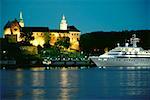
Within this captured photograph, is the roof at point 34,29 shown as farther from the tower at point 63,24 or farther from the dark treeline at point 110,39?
the dark treeline at point 110,39

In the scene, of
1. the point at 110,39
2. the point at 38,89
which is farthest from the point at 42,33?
the point at 38,89

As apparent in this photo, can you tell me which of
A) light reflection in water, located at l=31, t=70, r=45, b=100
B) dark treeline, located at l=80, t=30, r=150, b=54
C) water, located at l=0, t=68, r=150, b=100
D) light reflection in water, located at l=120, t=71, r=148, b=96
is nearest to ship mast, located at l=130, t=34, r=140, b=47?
dark treeline, located at l=80, t=30, r=150, b=54

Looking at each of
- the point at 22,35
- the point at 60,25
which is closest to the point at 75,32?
the point at 60,25

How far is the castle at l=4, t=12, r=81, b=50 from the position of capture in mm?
35219

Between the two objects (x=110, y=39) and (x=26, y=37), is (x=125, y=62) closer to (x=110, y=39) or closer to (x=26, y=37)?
(x=110, y=39)

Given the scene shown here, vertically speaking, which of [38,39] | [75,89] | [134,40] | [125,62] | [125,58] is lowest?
[75,89]

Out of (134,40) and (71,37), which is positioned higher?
(71,37)

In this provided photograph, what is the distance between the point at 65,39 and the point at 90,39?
18.0 feet

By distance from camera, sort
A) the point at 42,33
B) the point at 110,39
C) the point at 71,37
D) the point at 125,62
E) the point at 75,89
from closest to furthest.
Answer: the point at 75,89
the point at 125,62
the point at 110,39
the point at 42,33
the point at 71,37

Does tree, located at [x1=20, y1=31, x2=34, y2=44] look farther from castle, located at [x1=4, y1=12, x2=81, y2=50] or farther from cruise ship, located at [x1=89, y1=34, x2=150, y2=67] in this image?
cruise ship, located at [x1=89, y1=34, x2=150, y2=67]

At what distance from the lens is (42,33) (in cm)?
3669

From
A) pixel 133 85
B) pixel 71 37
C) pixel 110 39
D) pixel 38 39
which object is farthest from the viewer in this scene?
pixel 71 37

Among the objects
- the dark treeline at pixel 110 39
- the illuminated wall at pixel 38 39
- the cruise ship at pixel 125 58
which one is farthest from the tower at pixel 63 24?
the cruise ship at pixel 125 58

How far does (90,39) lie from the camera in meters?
31.0
